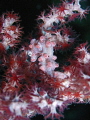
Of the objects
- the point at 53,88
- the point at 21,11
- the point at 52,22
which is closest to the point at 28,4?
the point at 21,11

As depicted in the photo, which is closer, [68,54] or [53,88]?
[53,88]

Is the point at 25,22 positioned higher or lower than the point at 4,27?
higher

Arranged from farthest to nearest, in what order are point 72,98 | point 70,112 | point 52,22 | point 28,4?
point 70,112
point 28,4
point 52,22
point 72,98

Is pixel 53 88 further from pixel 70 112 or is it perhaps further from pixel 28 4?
pixel 28 4

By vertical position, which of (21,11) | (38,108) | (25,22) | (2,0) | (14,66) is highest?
(2,0)

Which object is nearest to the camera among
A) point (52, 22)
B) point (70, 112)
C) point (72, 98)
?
point (72, 98)

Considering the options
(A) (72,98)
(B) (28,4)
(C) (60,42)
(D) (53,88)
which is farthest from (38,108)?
(B) (28,4)
